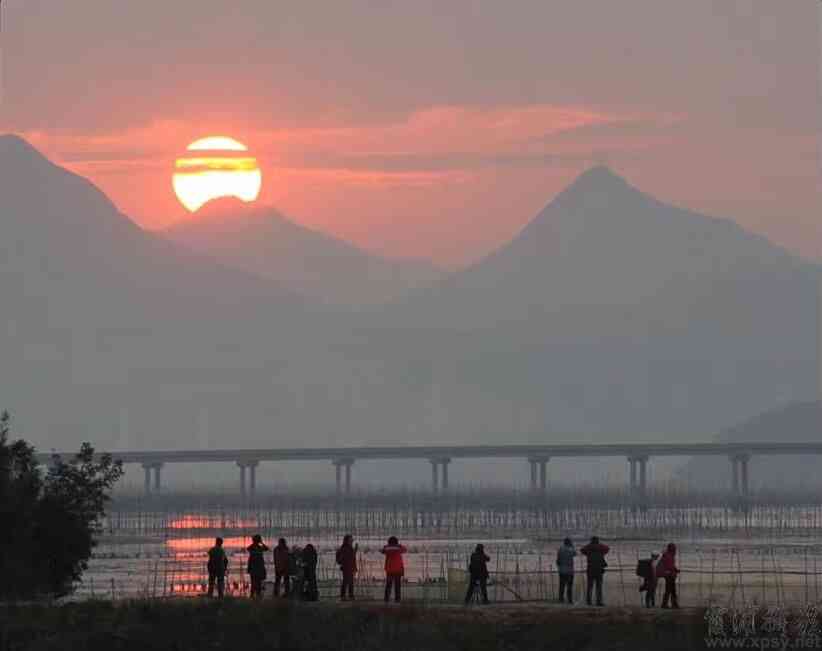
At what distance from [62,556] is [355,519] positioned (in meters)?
96.3

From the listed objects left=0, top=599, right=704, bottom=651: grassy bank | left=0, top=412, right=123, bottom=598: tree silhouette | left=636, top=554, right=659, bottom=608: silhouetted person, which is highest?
left=0, top=412, right=123, bottom=598: tree silhouette

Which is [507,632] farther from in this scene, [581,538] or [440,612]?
[581,538]

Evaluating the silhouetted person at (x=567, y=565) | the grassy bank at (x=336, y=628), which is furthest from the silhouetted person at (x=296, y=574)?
the silhouetted person at (x=567, y=565)

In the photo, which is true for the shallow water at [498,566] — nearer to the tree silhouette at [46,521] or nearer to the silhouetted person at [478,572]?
the tree silhouette at [46,521]

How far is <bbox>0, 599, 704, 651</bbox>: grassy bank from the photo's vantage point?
56.2 m

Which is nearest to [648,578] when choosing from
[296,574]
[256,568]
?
[296,574]

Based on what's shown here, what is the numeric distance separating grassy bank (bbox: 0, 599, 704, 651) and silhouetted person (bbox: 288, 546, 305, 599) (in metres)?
2.20

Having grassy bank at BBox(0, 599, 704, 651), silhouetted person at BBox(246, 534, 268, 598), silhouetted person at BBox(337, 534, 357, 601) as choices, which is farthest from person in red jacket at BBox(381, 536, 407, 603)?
silhouetted person at BBox(246, 534, 268, 598)

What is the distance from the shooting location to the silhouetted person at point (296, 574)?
6081 centimetres

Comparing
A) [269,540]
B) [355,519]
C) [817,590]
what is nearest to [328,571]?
[817,590]

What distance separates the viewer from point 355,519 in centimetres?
16112

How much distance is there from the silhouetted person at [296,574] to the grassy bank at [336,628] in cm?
220

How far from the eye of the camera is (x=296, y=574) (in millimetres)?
61344

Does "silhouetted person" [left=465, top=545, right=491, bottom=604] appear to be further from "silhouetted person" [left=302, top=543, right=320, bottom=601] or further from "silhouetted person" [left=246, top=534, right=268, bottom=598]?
"silhouetted person" [left=246, top=534, right=268, bottom=598]
